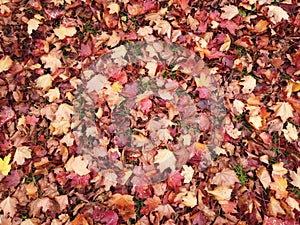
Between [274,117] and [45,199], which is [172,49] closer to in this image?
[274,117]

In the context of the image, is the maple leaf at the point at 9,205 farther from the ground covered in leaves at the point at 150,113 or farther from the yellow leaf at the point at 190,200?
the yellow leaf at the point at 190,200

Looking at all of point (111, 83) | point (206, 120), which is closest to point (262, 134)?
point (206, 120)

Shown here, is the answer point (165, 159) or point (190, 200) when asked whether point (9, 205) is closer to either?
point (165, 159)

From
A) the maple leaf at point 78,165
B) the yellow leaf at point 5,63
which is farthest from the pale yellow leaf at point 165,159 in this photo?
the yellow leaf at point 5,63

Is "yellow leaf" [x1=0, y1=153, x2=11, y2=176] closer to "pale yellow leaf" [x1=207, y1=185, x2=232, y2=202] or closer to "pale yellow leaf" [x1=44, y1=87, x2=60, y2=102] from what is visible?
"pale yellow leaf" [x1=44, y1=87, x2=60, y2=102]

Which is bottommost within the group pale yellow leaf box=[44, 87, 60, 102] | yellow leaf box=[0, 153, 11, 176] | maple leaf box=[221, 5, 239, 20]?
yellow leaf box=[0, 153, 11, 176]

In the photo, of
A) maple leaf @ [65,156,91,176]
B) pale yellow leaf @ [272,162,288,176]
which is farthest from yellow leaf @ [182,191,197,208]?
maple leaf @ [65,156,91,176]
